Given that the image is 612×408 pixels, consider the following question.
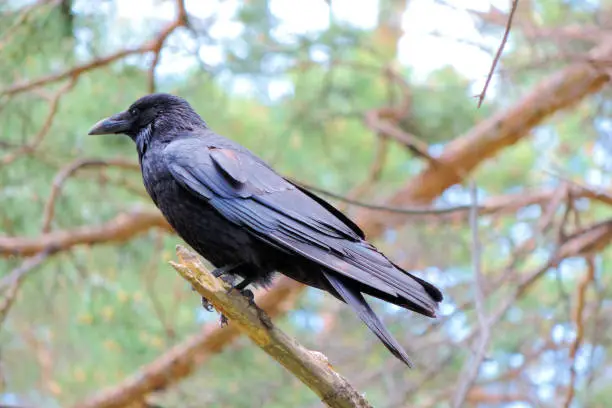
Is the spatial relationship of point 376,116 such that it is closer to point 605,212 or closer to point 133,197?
point 133,197

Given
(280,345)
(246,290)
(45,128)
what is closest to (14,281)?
(45,128)

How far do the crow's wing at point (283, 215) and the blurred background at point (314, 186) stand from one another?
1.70m

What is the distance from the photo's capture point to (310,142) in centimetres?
918

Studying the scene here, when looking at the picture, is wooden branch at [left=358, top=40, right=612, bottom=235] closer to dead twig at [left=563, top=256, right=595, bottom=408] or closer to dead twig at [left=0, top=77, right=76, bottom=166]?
dead twig at [left=563, top=256, right=595, bottom=408]

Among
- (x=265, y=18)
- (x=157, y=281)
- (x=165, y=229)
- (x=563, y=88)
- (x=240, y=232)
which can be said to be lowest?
(x=240, y=232)

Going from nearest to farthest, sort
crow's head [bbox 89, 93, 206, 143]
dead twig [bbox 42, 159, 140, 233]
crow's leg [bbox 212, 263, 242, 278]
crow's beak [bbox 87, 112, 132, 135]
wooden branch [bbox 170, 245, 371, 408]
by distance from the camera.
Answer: wooden branch [bbox 170, 245, 371, 408], crow's leg [bbox 212, 263, 242, 278], crow's head [bbox 89, 93, 206, 143], crow's beak [bbox 87, 112, 132, 135], dead twig [bbox 42, 159, 140, 233]

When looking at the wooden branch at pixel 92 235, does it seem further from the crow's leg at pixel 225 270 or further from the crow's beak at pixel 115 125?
the crow's leg at pixel 225 270

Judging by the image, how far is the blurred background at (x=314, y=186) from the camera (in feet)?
22.1

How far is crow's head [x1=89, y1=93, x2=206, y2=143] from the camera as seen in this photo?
5.10m

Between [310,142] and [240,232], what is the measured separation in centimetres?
505

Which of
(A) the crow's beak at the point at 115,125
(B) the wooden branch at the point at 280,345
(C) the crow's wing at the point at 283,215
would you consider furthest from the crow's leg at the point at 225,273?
(A) the crow's beak at the point at 115,125

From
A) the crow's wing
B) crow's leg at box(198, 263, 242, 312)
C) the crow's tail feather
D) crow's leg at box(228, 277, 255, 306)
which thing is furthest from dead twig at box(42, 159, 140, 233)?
the crow's tail feather

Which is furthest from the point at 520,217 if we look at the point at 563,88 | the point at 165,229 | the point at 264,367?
the point at 165,229

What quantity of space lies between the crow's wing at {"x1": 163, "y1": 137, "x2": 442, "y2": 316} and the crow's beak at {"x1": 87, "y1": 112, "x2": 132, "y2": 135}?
67 cm
